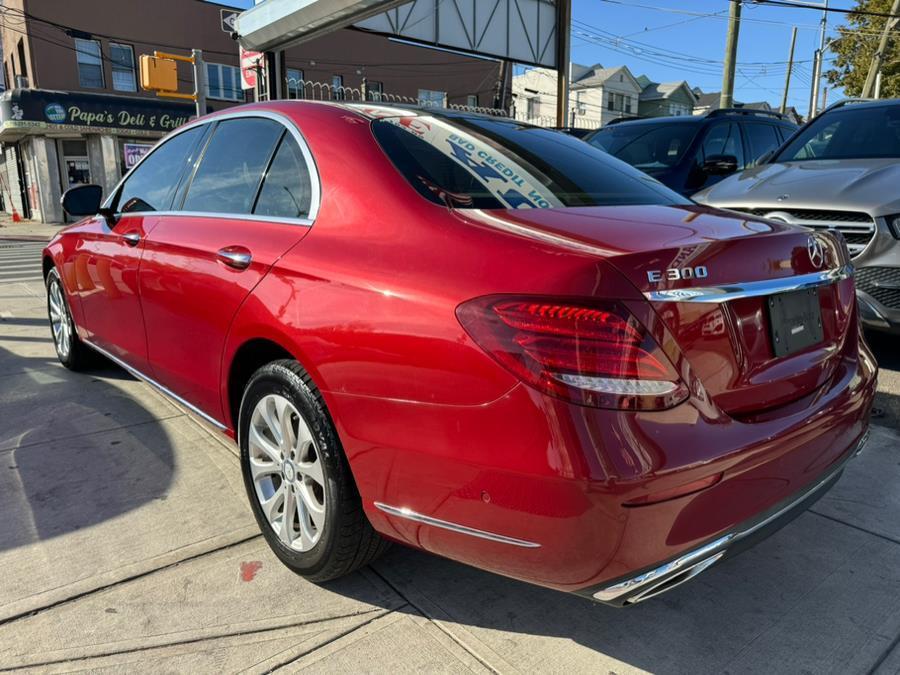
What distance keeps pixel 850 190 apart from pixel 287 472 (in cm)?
409

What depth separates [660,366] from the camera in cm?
167

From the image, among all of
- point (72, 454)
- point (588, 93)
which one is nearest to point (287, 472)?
point (72, 454)

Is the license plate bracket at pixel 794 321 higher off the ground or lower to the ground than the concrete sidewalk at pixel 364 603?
higher

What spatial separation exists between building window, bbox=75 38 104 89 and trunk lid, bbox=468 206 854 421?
26348 millimetres

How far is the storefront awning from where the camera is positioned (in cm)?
2181

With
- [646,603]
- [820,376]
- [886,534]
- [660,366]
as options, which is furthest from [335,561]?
[886,534]

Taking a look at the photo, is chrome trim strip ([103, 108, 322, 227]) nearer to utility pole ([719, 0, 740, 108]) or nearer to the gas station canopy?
the gas station canopy

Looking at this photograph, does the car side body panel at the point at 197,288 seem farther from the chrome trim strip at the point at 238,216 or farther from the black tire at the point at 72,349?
the black tire at the point at 72,349

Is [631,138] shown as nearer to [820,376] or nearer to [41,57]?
[820,376]

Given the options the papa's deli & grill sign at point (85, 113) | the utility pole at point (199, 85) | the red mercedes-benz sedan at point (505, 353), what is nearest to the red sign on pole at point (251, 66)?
the utility pole at point (199, 85)

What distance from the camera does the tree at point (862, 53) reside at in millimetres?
30172

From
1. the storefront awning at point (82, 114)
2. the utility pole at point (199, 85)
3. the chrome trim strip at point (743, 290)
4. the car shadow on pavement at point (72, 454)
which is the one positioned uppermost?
the storefront awning at point (82, 114)

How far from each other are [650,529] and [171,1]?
27.6 m

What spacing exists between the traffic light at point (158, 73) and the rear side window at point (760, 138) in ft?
31.0
